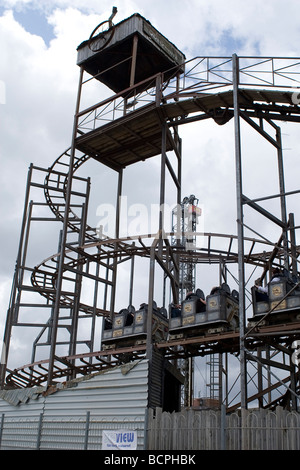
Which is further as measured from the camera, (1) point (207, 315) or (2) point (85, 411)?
(2) point (85, 411)

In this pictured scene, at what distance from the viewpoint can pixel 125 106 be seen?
76.2ft

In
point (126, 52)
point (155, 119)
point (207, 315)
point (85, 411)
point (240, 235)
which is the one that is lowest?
point (85, 411)

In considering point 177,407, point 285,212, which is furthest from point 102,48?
point 177,407

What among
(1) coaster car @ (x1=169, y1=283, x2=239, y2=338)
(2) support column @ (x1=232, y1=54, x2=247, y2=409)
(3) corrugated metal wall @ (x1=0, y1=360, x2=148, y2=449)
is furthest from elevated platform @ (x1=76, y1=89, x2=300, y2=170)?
(3) corrugated metal wall @ (x1=0, y1=360, x2=148, y2=449)

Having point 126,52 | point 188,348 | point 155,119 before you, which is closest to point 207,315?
point 188,348

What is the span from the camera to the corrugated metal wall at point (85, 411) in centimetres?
1470

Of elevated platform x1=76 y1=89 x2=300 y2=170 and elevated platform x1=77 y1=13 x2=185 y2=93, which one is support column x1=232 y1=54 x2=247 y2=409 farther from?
elevated platform x1=77 y1=13 x2=185 y2=93

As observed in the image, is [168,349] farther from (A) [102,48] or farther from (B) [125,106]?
(A) [102,48]

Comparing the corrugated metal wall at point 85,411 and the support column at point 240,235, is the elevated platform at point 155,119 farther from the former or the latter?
the corrugated metal wall at point 85,411

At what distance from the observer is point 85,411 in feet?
55.7

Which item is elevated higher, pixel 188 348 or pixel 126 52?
pixel 126 52

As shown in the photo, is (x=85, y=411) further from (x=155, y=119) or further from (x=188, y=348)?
(x=155, y=119)

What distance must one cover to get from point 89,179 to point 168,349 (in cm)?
1358

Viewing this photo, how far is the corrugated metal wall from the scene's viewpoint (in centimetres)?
1470
